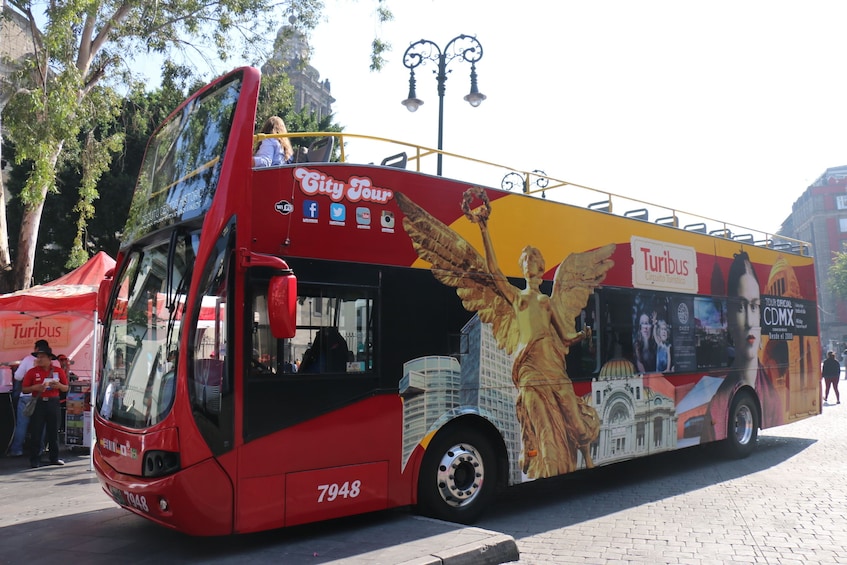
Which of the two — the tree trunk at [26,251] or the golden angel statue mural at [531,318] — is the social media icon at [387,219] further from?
the tree trunk at [26,251]

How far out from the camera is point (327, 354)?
557 cm

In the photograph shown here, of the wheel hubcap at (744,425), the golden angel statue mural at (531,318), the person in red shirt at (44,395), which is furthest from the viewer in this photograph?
the wheel hubcap at (744,425)

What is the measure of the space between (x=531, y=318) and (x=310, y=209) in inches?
112

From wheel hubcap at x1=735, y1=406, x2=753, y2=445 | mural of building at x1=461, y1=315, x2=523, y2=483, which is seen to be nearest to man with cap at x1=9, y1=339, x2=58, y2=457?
mural of building at x1=461, y1=315, x2=523, y2=483

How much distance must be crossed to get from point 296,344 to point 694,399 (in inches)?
250

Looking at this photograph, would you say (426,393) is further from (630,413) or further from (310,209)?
(630,413)

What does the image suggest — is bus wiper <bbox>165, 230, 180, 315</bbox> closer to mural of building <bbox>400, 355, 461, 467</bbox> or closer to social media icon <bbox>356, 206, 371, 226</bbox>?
social media icon <bbox>356, 206, 371, 226</bbox>

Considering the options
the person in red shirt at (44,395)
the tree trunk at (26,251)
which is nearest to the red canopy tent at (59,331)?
the tree trunk at (26,251)

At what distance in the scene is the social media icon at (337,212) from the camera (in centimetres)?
573

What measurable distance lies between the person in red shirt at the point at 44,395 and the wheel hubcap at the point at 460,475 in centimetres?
704

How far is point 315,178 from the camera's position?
5652mm

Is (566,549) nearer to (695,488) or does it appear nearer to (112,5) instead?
(695,488)

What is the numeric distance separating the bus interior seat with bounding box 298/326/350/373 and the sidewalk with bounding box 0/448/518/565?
4.59ft

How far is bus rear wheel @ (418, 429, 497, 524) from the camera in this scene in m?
6.13
